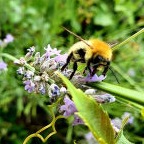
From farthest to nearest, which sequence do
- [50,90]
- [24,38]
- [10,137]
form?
[24,38]
[10,137]
[50,90]

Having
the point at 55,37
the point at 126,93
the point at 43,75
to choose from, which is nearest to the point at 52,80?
the point at 43,75

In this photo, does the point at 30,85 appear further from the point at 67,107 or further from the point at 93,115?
the point at 93,115

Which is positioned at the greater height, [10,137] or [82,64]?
[10,137]

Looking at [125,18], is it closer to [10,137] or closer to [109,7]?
[109,7]

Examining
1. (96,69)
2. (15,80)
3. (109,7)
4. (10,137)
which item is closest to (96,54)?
(96,69)

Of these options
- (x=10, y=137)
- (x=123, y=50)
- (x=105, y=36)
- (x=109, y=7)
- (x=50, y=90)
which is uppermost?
(x=109, y=7)

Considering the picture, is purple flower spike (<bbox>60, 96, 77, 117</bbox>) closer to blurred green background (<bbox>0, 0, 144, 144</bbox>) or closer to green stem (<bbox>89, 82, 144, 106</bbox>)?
green stem (<bbox>89, 82, 144, 106</bbox>)

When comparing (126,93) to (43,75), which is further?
(43,75)
